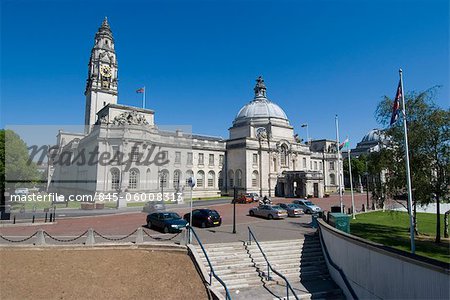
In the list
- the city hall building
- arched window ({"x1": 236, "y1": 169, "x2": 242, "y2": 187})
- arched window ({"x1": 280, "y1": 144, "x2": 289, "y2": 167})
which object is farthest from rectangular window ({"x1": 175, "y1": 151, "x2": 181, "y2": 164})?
arched window ({"x1": 280, "y1": 144, "x2": 289, "y2": 167})

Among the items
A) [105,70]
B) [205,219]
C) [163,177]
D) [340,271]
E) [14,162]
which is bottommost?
[340,271]

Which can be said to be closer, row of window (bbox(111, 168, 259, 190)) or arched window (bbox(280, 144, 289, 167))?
row of window (bbox(111, 168, 259, 190))

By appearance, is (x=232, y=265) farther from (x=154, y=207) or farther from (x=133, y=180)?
(x=133, y=180)

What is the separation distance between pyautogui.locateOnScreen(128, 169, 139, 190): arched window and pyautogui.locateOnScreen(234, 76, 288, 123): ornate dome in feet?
109

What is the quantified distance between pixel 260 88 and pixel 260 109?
9443 millimetres

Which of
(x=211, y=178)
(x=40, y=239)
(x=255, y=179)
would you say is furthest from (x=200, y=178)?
(x=40, y=239)

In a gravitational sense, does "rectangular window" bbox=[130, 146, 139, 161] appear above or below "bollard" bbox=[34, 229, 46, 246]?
above

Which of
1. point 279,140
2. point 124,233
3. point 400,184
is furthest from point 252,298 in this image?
point 279,140

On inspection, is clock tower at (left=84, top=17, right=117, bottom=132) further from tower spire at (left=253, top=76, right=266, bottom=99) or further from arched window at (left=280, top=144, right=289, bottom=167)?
arched window at (left=280, top=144, right=289, bottom=167)

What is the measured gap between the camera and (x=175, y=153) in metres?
59.1

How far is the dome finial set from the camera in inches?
3081

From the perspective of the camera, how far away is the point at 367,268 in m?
13.4

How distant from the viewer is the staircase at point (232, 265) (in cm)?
1519

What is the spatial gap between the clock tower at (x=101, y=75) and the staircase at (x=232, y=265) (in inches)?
2325
